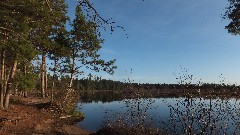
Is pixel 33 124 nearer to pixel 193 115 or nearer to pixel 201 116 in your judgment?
pixel 193 115

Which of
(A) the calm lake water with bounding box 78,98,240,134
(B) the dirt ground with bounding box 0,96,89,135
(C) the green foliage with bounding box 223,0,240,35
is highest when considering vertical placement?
(C) the green foliage with bounding box 223,0,240,35

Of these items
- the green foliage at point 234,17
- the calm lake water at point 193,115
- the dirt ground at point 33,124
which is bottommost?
the dirt ground at point 33,124

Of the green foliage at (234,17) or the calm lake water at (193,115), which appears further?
the green foliage at (234,17)

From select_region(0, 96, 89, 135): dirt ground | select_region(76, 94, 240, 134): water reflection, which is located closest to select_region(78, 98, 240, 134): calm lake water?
select_region(76, 94, 240, 134): water reflection

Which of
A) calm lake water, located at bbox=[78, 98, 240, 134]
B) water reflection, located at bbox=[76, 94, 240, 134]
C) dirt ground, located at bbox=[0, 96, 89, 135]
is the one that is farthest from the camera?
dirt ground, located at bbox=[0, 96, 89, 135]

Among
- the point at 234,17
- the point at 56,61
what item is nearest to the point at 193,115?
the point at 234,17

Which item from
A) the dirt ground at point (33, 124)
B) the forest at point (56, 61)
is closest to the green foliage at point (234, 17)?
the forest at point (56, 61)

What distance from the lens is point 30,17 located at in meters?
15.8

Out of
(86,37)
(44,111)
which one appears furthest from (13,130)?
(86,37)

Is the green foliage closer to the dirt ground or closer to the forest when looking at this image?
the forest

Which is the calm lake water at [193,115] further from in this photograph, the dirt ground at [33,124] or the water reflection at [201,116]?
the dirt ground at [33,124]

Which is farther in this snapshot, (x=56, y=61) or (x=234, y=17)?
(x=56, y=61)

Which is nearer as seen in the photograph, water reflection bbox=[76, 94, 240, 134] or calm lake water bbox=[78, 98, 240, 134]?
water reflection bbox=[76, 94, 240, 134]

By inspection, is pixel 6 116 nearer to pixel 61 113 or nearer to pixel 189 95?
pixel 61 113
